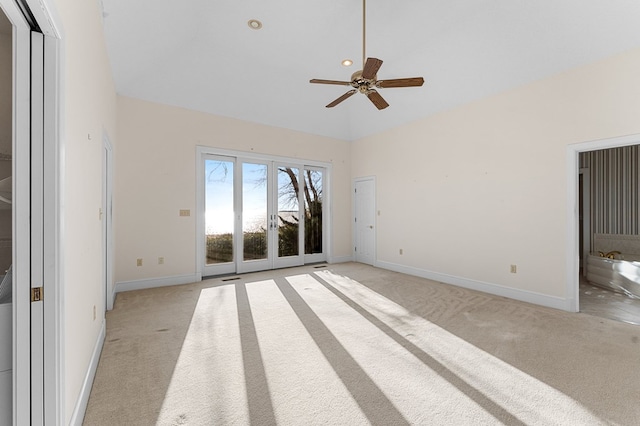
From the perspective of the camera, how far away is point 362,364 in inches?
91.8

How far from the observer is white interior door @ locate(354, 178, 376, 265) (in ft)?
21.3

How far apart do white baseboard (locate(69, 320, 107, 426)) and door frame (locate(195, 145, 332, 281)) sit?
8.30 ft

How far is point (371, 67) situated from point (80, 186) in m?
2.55

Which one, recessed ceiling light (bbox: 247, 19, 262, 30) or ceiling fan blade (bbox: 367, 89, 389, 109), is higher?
recessed ceiling light (bbox: 247, 19, 262, 30)

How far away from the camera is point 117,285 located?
430cm

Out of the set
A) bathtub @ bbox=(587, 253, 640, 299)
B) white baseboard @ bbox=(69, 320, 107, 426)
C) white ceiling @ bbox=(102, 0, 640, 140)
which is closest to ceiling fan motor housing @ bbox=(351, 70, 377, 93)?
white ceiling @ bbox=(102, 0, 640, 140)

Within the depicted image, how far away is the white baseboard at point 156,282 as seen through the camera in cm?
437

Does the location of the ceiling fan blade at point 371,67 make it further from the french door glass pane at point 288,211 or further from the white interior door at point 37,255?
the french door glass pane at point 288,211

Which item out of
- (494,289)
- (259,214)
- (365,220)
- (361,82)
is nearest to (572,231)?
(494,289)

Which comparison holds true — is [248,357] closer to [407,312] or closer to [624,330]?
[407,312]

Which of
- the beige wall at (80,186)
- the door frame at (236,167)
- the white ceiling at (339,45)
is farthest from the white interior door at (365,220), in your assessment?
the beige wall at (80,186)

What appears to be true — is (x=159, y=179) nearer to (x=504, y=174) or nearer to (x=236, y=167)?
(x=236, y=167)

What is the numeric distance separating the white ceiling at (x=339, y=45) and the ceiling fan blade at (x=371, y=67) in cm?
112

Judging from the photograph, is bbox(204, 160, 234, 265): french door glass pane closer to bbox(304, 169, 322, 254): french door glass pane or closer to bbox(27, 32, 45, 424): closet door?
bbox(304, 169, 322, 254): french door glass pane
